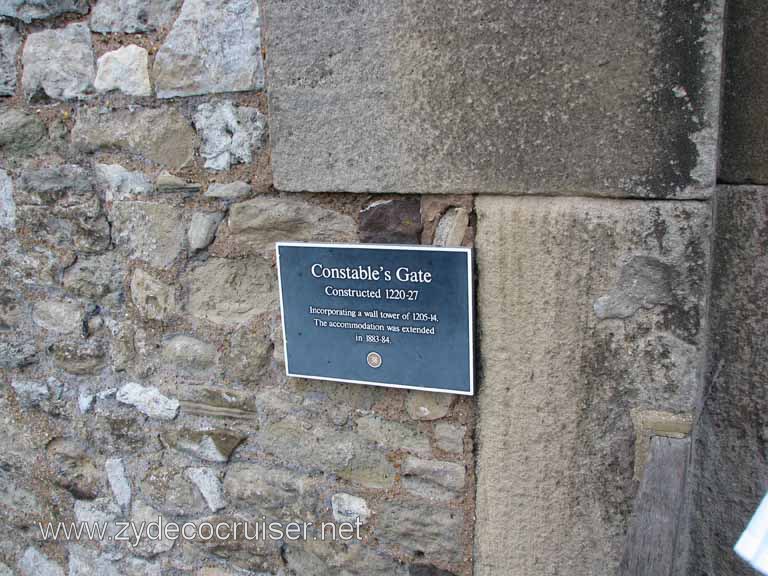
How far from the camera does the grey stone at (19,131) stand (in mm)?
1857

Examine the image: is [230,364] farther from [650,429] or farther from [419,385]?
[650,429]

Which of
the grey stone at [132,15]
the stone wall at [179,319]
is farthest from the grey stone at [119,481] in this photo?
the grey stone at [132,15]

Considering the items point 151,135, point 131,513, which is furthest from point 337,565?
point 151,135

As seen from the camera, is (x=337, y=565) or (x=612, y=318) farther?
(x=337, y=565)

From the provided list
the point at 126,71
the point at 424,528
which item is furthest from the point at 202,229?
the point at 424,528

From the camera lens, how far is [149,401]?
1846 millimetres

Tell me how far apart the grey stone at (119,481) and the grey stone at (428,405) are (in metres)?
0.98

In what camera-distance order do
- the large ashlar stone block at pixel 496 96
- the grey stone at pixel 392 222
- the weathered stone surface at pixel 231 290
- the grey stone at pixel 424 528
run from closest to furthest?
the large ashlar stone block at pixel 496 96 < the grey stone at pixel 392 222 < the grey stone at pixel 424 528 < the weathered stone surface at pixel 231 290

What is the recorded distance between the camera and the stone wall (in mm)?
1525

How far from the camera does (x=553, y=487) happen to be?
1.36 metres

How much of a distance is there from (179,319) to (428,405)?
2.45 feet

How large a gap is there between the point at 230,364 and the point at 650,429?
3.44ft

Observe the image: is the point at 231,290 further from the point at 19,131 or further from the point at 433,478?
the point at 19,131

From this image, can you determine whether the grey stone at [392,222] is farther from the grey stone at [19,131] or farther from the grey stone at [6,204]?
the grey stone at [6,204]
